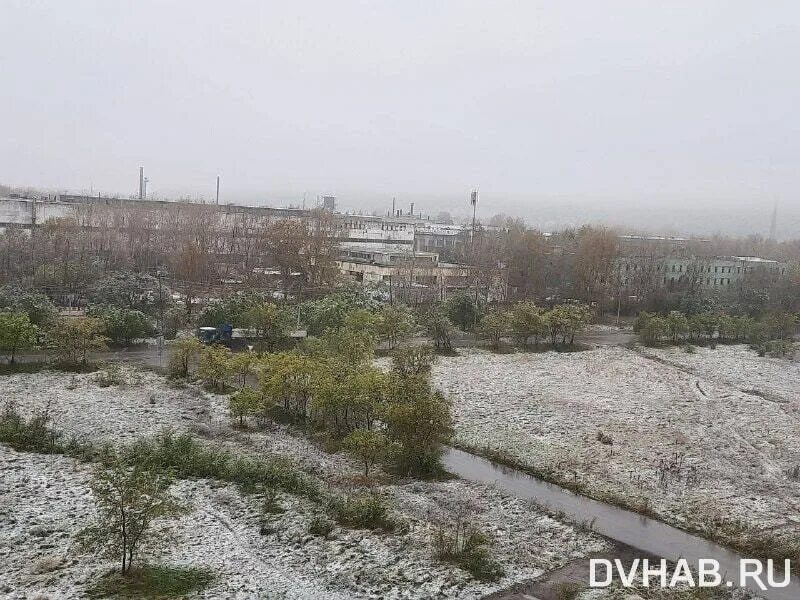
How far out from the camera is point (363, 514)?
1148 cm

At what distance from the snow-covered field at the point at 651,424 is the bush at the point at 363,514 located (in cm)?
444

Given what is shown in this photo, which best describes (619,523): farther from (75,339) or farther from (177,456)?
(75,339)

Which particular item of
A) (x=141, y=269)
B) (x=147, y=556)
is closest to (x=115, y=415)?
(x=147, y=556)

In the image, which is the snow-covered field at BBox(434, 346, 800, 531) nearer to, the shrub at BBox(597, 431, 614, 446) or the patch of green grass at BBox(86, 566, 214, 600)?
the shrub at BBox(597, 431, 614, 446)

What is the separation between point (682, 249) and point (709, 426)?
37.7 metres

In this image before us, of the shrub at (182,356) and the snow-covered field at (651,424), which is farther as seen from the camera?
the shrub at (182,356)

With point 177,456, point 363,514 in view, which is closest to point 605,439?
point 363,514

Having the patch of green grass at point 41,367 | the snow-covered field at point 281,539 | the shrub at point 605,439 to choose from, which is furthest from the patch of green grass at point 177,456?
the shrub at point 605,439

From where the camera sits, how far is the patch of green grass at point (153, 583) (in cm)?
891

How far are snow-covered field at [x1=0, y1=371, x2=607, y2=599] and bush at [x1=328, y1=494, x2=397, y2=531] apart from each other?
0.23 meters

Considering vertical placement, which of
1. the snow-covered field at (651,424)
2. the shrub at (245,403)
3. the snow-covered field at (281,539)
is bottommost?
the snow-covered field at (281,539)

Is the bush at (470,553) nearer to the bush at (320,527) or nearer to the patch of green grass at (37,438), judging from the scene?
the bush at (320,527)

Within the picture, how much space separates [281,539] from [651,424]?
11.3 metres

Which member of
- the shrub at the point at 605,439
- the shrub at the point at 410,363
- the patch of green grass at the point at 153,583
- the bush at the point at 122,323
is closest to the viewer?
the patch of green grass at the point at 153,583
